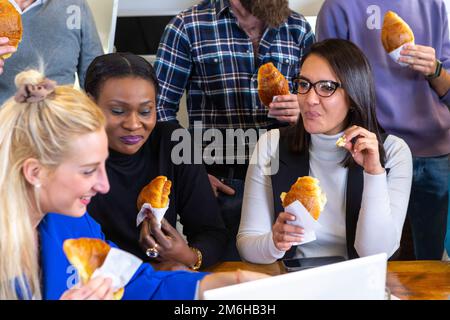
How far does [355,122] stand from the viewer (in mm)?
2035

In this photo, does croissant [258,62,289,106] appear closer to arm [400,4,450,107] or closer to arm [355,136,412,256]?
arm [400,4,450,107]

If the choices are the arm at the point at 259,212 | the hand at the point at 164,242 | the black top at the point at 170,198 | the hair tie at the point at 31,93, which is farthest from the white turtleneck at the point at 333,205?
the hair tie at the point at 31,93

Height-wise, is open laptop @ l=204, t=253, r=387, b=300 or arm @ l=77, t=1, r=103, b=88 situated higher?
arm @ l=77, t=1, r=103, b=88

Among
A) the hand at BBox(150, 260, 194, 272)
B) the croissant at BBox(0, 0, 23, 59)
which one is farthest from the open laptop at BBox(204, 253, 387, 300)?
the croissant at BBox(0, 0, 23, 59)

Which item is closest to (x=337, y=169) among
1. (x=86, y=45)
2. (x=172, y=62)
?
(x=172, y=62)

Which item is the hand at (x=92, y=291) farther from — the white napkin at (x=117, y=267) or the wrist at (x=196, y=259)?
the wrist at (x=196, y=259)

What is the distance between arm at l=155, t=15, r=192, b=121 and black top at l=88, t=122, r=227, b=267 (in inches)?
20.1

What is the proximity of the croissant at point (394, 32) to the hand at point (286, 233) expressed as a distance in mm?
954

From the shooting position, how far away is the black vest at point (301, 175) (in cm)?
195

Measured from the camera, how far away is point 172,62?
2592mm

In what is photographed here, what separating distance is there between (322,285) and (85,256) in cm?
48

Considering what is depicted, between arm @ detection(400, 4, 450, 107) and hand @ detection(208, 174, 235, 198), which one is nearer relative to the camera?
arm @ detection(400, 4, 450, 107)

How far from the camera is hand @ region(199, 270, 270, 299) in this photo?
4.31 feet
